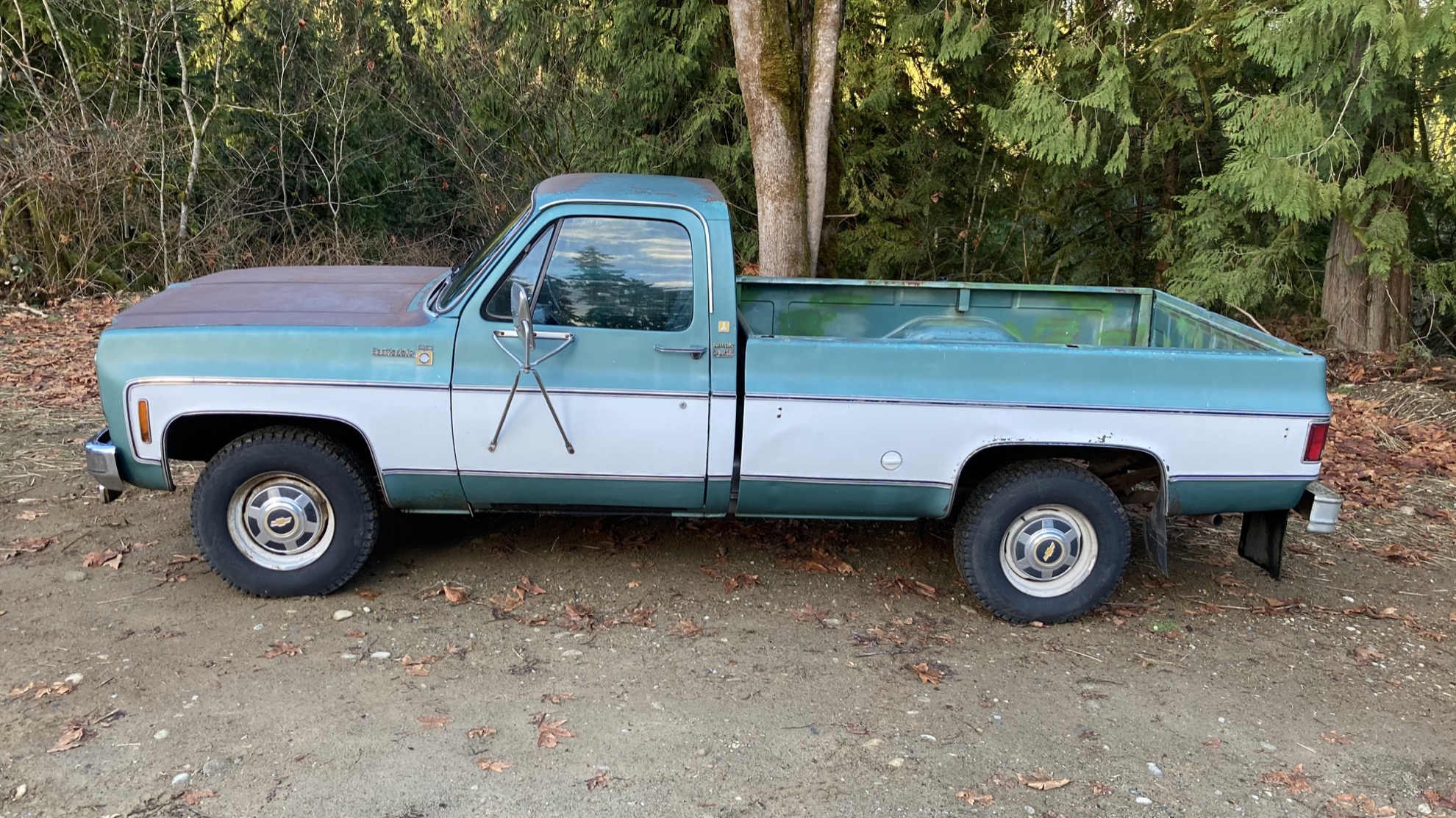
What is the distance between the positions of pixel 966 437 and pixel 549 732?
216 cm

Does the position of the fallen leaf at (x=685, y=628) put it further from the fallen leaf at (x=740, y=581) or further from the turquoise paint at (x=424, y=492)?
the turquoise paint at (x=424, y=492)

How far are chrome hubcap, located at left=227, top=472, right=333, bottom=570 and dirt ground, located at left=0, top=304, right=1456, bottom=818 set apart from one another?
250 mm

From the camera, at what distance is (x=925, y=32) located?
397 inches

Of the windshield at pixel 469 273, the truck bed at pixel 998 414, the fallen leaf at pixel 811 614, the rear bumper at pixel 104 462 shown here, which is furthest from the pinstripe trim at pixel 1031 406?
the rear bumper at pixel 104 462

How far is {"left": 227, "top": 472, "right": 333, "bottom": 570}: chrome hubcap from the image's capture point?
461 cm

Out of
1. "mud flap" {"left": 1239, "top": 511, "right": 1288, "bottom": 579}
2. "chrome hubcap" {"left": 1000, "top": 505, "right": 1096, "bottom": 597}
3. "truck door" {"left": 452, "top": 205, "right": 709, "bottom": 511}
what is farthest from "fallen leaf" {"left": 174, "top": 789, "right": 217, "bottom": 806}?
"mud flap" {"left": 1239, "top": 511, "right": 1288, "bottom": 579}

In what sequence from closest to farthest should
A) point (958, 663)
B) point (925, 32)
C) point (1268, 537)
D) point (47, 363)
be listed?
1. point (958, 663)
2. point (1268, 537)
3. point (47, 363)
4. point (925, 32)

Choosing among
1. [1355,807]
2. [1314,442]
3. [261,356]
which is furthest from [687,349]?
[1355,807]

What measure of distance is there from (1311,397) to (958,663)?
1.94m

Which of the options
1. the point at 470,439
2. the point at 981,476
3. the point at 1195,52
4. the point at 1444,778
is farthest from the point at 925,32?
the point at 1444,778

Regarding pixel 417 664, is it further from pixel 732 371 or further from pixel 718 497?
pixel 732 371

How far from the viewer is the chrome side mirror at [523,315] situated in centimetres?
409

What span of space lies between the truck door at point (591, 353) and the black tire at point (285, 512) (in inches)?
21.5

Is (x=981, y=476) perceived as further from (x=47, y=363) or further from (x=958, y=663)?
(x=47, y=363)
